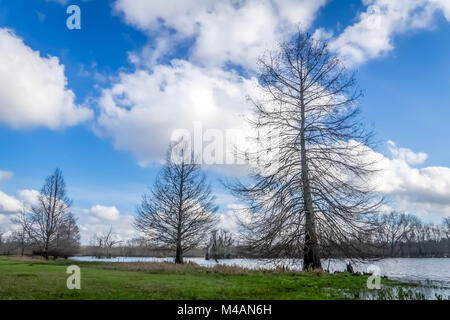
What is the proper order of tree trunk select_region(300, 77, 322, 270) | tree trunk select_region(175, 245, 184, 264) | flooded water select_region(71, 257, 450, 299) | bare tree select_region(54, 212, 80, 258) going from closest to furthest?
1. flooded water select_region(71, 257, 450, 299)
2. tree trunk select_region(300, 77, 322, 270)
3. tree trunk select_region(175, 245, 184, 264)
4. bare tree select_region(54, 212, 80, 258)

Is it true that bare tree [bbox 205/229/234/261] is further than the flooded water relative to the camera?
Yes

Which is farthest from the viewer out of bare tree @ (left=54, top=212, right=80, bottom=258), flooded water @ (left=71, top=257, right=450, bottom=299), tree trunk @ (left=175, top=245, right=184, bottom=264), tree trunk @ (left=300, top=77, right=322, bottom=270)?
bare tree @ (left=54, top=212, right=80, bottom=258)

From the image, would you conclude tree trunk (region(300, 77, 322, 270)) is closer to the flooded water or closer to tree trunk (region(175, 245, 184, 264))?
the flooded water

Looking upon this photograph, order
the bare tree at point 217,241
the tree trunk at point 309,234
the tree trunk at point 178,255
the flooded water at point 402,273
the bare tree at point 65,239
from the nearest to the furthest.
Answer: the flooded water at point 402,273 → the tree trunk at point 309,234 → the tree trunk at point 178,255 → the bare tree at point 217,241 → the bare tree at point 65,239

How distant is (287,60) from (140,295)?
12809 millimetres

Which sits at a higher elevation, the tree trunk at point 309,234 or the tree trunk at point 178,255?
the tree trunk at point 309,234

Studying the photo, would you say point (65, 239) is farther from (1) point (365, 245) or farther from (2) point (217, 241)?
(1) point (365, 245)

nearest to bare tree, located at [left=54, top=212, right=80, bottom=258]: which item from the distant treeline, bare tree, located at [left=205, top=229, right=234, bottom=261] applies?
the distant treeline

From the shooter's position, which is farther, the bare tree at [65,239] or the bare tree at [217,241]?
the bare tree at [65,239]

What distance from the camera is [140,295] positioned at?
6.74m

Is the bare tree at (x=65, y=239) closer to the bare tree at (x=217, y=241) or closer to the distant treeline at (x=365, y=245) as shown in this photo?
the distant treeline at (x=365, y=245)

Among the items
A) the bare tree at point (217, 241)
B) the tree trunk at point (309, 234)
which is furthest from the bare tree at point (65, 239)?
the tree trunk at point (309, 234)
